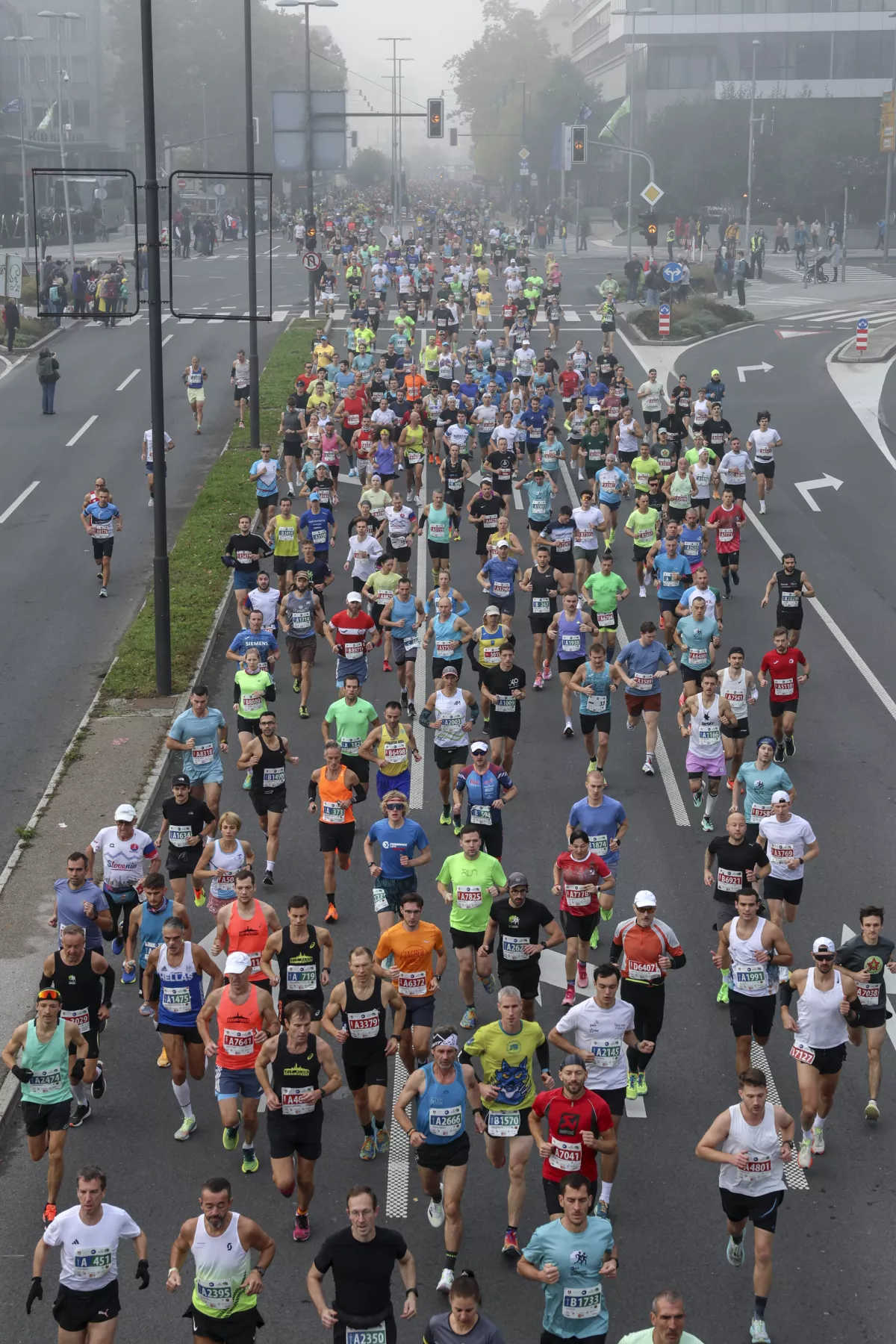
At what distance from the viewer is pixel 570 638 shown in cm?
1886

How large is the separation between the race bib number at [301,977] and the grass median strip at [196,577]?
9.62 meters

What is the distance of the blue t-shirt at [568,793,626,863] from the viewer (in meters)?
13.8

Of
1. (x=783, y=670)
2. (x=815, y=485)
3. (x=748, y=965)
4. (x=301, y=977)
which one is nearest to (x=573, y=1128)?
(x=748, y=965)

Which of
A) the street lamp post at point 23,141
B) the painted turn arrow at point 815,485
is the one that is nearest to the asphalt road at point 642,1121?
the painted turn arrow at point 815,485

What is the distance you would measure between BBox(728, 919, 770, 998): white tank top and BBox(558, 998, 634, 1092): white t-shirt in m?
1.40

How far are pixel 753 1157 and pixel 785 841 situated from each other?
4269 millimetres

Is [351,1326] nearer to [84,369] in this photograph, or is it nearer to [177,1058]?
[177,1058]

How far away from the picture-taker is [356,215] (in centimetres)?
10175

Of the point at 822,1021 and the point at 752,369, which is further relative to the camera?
the point at 752,369

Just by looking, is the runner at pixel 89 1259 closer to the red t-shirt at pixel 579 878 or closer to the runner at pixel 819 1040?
the runner at pixel 819 1040

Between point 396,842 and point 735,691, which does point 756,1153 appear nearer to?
point 396,842

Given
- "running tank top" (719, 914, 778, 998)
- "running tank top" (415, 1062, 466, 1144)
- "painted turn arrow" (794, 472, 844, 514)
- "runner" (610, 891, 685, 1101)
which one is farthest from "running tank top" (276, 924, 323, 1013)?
"painted turn arrow" (794, 472, 844, 514)

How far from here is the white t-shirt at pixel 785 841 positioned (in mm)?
13641

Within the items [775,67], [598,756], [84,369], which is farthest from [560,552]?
[775,67]
